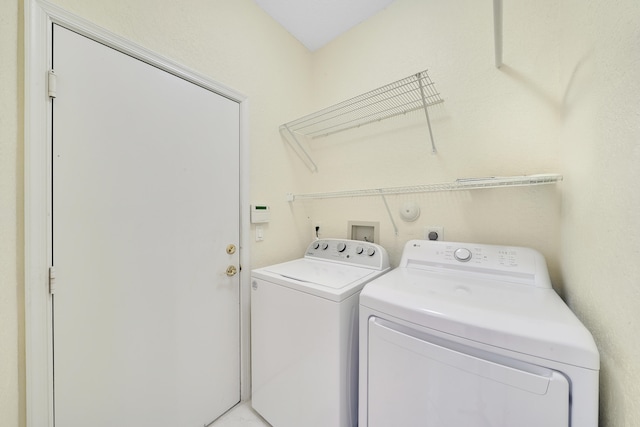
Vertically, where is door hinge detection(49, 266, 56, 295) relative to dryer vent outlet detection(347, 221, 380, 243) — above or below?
below

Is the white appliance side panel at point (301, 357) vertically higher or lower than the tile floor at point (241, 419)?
higher

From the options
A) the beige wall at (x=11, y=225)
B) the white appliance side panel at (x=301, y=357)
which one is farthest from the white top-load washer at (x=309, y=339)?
the beige wall at (x=11, y=225)

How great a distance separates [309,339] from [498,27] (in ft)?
5.63

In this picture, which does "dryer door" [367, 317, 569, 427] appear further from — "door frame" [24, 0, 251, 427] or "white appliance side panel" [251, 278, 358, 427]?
"door frame" [24, 0, 251, 427]

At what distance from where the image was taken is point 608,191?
2.13 ft

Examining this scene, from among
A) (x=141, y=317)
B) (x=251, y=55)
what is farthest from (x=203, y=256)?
(x=251, y=55)

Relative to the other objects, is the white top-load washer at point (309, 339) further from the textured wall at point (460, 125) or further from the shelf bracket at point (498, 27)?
the shelf bracket at point (498, 27)

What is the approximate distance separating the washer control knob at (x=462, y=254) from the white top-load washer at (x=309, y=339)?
0.41 meters

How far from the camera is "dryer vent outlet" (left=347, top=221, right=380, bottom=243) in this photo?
1.71 m

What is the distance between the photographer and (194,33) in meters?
1.31

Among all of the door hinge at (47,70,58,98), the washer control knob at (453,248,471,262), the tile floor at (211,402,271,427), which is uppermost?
the door hinge at (47,70,58,98)

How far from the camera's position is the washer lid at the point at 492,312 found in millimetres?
608

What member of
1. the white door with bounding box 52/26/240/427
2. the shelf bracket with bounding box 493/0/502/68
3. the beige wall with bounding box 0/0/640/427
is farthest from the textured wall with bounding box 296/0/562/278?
the white door with bounding box 52/26/240/427

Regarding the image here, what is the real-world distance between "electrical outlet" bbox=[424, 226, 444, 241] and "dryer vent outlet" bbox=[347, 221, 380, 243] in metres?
0.35
